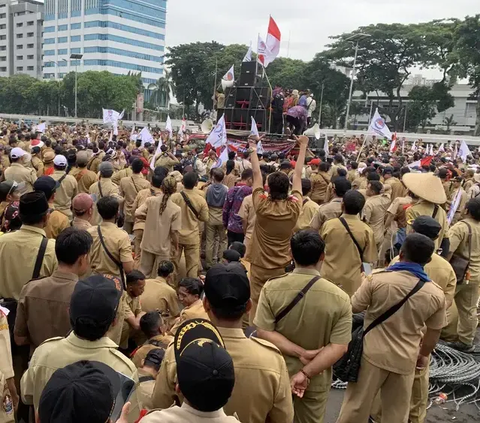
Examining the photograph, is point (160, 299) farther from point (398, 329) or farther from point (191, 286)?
point (398, 329)

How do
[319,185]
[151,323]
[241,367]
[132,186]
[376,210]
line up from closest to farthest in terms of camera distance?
[241,367], [151,323], [376,210], [132,186], [319,185]

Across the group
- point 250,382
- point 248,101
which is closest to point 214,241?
point 250,382

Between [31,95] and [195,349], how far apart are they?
66763mm

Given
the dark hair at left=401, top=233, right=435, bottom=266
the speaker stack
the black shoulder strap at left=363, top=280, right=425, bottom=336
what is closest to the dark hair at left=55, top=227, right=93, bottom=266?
the black shoulder strap at left=363, top=280, right=425, bottom=336

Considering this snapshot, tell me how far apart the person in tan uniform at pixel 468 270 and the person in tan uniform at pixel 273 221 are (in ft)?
6.71

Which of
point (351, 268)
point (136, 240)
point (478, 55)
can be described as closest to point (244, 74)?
point (136, 240)

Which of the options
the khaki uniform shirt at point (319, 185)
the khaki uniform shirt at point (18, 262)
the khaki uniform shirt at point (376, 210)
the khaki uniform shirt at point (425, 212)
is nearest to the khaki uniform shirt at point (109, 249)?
the khaki uniform shirt at point (18, 262)

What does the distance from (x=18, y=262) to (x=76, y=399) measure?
2.22m

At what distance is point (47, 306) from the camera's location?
2.86m

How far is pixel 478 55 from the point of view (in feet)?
116

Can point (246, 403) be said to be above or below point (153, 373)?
above

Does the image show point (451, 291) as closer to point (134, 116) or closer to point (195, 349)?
point (195, 349)

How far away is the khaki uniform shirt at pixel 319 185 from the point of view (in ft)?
26.9

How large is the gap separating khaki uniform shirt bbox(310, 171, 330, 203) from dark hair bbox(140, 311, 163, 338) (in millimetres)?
5064
